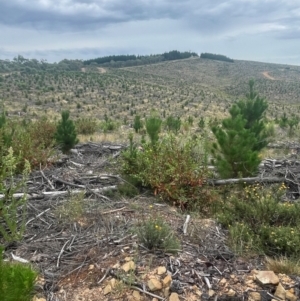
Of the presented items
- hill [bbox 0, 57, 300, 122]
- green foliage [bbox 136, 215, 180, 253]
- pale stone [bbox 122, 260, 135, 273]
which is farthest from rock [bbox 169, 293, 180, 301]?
hill [bbox 0, 57, 300, 122]

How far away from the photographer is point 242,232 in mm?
4191

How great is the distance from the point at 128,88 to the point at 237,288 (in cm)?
4623

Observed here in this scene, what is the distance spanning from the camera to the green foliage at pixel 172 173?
5367 mm

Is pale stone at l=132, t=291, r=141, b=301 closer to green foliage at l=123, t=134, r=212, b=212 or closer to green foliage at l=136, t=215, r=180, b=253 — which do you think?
green foliage at l=136, t=215, r=180, b=253

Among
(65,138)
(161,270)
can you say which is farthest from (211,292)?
(65,138)

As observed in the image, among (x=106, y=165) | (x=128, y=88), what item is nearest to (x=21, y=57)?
(x=128, y=88)

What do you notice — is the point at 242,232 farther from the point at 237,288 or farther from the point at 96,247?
the point at 96,247

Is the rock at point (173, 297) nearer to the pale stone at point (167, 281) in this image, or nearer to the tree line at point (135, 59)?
the pale stone at point (167, 281)

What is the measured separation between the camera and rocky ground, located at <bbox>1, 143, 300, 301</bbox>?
325 cm

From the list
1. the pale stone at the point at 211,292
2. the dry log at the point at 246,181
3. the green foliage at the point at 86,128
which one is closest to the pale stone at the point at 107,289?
the pale stone at the point at 211,292

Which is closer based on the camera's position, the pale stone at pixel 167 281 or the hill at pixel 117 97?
the pale stone at pixel 167 281

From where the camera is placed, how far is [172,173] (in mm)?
5516

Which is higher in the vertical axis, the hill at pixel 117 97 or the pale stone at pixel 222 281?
the pale stone at pixel 222 281

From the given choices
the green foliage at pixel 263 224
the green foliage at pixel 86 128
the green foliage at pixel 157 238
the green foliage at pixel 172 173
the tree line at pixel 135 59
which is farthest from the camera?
the tree line at pixel 135 59
